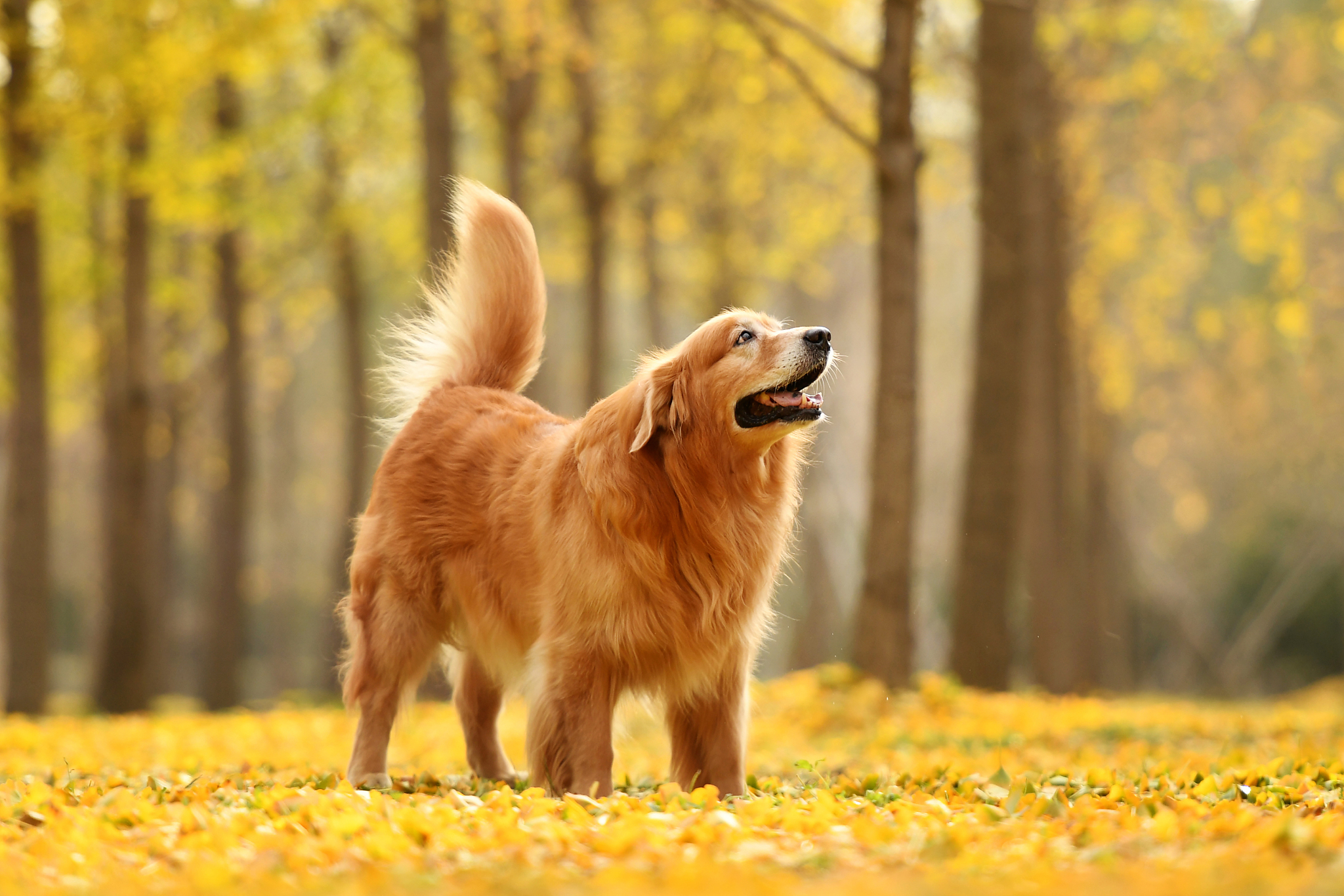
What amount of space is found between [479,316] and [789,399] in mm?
2131

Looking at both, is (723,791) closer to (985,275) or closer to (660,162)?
(985,275)

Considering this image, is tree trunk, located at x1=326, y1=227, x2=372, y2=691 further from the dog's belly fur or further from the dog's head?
the dog's head

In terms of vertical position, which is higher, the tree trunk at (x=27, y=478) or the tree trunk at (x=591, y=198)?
the tree trunk at (x=591, y=198)

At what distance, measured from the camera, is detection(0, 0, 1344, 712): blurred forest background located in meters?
12.2

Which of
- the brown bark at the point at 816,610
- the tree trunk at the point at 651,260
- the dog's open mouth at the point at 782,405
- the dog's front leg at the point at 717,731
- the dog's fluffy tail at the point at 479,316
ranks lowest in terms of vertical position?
the brown bark at the point at 816,610

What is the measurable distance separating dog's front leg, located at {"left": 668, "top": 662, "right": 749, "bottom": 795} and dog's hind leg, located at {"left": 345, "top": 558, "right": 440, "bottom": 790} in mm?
1318

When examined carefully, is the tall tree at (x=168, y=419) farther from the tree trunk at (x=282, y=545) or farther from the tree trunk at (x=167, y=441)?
the tree trunk at (x=282, y=545)

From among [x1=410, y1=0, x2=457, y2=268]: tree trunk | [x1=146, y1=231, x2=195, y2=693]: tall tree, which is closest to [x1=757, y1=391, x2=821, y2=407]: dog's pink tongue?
[x1=410, y1=0, x2=457, y2=268]: tree trunk

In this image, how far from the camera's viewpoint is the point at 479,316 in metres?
6.68

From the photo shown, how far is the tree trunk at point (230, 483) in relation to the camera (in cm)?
1664

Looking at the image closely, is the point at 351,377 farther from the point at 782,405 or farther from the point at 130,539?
the point at 782,405

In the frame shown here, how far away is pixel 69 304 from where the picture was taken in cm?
1822

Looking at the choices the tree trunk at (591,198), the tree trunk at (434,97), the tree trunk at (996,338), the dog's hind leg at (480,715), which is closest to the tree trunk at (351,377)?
the tree trunk at (591,198)

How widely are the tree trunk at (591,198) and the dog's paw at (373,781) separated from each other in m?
9.92
